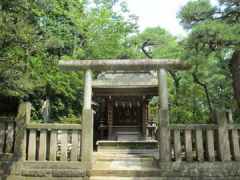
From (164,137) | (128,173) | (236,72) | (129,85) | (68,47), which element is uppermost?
(68,47)

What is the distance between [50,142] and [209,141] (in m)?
4.19

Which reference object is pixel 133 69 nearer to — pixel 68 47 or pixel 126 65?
pixel 126 65

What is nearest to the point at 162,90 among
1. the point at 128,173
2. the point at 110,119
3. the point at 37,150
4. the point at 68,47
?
the point at 128,173

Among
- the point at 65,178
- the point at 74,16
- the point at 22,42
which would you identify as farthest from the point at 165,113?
the point at 74,16

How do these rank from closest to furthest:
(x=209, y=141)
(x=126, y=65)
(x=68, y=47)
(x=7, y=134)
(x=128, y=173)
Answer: (x=209, y=141), (x=128, y=173), (x=7, y=134), (x=126, y=65), (x=68, y=47)

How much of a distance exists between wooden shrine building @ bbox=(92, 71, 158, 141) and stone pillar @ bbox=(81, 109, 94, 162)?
5.78m

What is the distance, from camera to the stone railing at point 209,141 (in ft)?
21.3

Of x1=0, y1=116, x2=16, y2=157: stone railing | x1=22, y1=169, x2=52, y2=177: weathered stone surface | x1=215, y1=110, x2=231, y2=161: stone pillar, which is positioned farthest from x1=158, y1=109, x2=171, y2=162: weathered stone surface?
x1=0, y1=116, x2=16, y2=157: stone railing

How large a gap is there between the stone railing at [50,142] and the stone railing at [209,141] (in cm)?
233

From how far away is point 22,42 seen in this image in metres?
6.19

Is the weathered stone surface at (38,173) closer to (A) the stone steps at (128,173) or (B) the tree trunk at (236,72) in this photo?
(A) the stone steps at (128,173)

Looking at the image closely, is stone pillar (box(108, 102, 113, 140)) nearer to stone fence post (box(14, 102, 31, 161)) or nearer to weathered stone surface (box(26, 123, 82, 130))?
weathered stone surface (box(26, 123, 82, 130))

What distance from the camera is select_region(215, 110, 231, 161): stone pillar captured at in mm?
6480

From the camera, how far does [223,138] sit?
6.54 meters
